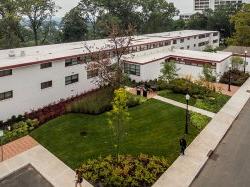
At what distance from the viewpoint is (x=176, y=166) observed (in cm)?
1928

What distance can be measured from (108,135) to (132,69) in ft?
58.4

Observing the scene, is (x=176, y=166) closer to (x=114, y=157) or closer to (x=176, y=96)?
(x=114, y=157)

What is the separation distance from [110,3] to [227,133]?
59.7 m

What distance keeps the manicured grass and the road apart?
5237 mm

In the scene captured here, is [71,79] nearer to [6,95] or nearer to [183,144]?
[6,95]

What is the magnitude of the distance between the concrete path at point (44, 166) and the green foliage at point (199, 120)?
12527 millimetres

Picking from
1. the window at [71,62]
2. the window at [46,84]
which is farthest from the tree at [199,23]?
the window at [46,84]

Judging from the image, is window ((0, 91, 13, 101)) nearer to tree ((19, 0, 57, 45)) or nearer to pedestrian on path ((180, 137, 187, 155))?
pedestrian on path ((180, 137, 187, 155))

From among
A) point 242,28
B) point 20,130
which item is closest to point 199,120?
point 20,130

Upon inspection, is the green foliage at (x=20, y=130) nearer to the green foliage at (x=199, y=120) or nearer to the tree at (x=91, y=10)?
the green foliage at (x=199, y=120)

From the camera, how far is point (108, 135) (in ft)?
77.5

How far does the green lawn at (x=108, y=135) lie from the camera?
21.0m

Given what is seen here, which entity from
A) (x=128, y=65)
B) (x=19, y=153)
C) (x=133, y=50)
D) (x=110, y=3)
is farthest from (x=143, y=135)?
(x=110, y=3)

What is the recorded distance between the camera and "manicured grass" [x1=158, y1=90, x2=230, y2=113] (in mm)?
30516
